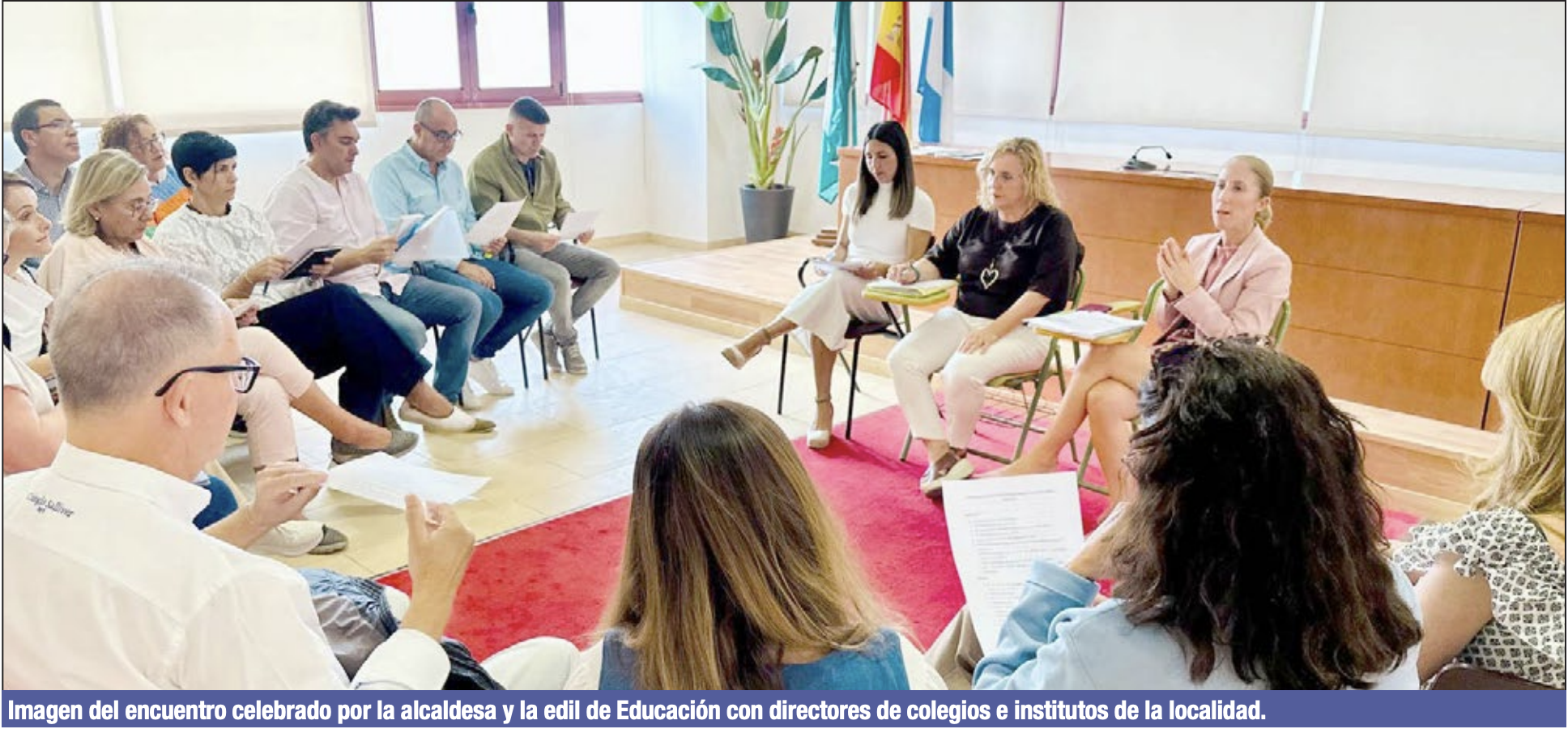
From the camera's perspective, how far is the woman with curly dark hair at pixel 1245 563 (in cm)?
104

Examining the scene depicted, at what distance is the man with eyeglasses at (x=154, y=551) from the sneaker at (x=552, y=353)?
2.80 meters

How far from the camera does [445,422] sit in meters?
3.54

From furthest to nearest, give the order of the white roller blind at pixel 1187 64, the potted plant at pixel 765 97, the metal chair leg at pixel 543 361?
the potted plant at pixel 765 97 < the white roller blind at pixel 1187 64 < the metal chair leg at pixel 543 361

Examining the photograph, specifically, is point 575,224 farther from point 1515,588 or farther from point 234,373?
point 1515,588

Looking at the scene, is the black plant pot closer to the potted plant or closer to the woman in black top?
the potted plant

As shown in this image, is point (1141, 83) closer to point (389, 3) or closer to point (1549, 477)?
point (389, 3)

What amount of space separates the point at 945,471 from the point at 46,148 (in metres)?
2.77

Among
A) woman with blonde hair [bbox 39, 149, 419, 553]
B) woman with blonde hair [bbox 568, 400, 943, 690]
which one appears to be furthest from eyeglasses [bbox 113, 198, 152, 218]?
woman with blonde hair [bbox 568, 400, 943, 690]

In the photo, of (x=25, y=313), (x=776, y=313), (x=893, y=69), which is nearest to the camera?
(x=25, y=313)

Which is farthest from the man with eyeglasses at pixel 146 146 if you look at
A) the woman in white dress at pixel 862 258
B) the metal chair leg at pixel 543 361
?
the woman in white dress at pixel 862 258

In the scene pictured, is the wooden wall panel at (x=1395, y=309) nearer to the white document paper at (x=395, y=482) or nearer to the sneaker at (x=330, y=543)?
the white document paper at (x=395, y=482)

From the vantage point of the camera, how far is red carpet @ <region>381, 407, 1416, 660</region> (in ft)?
8.07

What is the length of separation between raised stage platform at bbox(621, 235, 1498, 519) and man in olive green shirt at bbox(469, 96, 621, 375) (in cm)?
37

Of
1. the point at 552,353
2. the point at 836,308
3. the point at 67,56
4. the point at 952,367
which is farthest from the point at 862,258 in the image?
the point at 67,56
